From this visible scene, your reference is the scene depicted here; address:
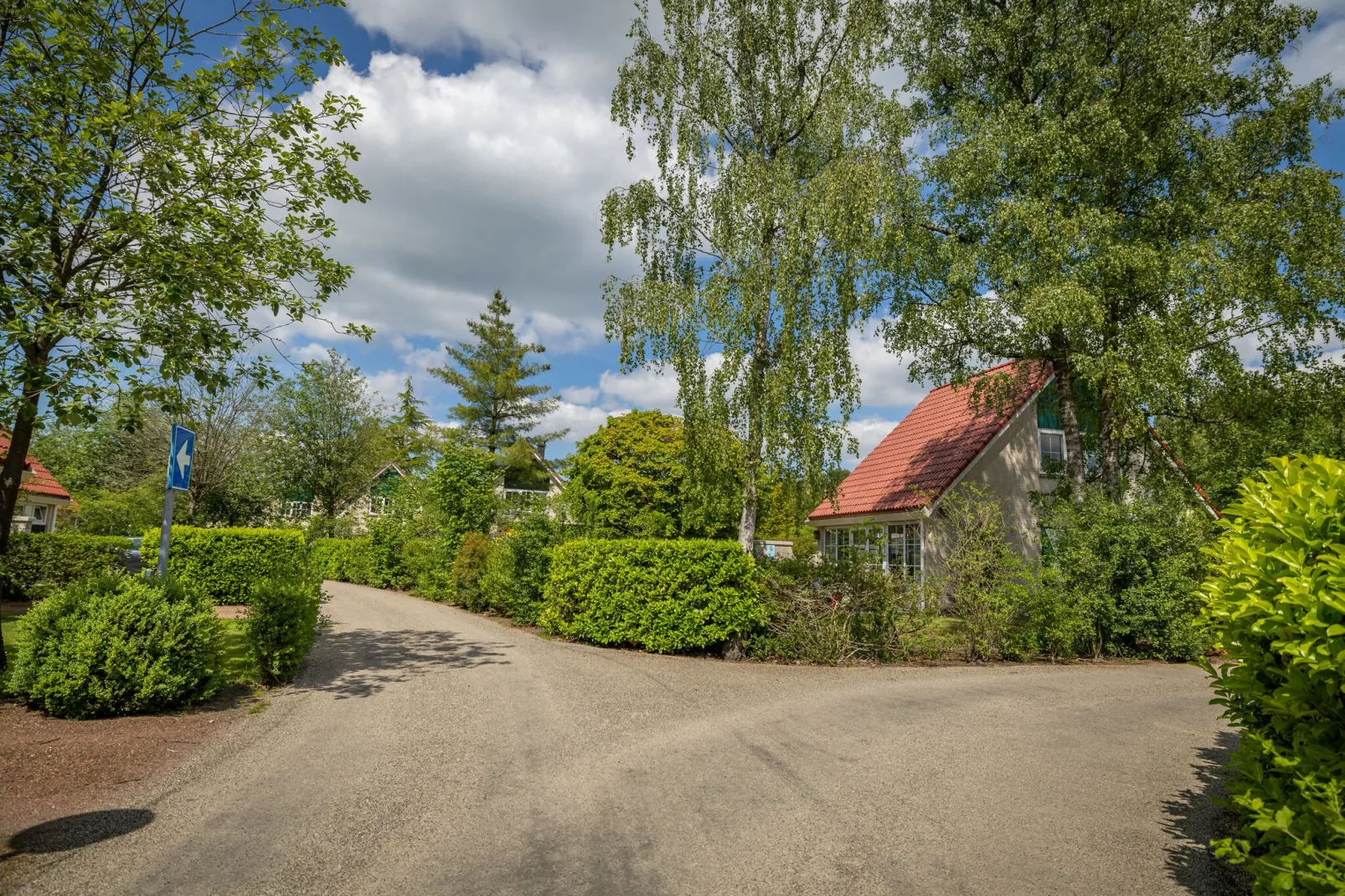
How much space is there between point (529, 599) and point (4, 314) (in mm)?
10376

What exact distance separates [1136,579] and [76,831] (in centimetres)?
1494

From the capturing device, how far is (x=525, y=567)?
16.0 m

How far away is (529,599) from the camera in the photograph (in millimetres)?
15820

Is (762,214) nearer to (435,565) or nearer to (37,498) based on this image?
(435,565)

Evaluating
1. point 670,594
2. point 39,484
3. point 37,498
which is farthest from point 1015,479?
point 37,498

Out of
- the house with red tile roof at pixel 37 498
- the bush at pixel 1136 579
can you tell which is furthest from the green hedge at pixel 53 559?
the bush at pixel 1136 579

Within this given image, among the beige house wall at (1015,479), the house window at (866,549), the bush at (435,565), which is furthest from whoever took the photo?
the bush at (435,565)

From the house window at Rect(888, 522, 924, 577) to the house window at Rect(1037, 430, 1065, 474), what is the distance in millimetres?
4293

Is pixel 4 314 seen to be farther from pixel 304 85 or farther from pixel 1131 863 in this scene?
pixel 1131 863

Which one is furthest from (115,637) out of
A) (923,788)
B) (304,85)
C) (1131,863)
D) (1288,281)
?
(1288,281)

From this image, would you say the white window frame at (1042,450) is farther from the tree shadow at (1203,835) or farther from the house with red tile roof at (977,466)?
the tree shadow at (1203,835)

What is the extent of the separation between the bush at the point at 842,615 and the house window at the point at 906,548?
20.2 ft

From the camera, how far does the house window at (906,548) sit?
60.7ft

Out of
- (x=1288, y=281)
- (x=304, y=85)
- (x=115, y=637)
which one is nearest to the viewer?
(x=115, y=637)
